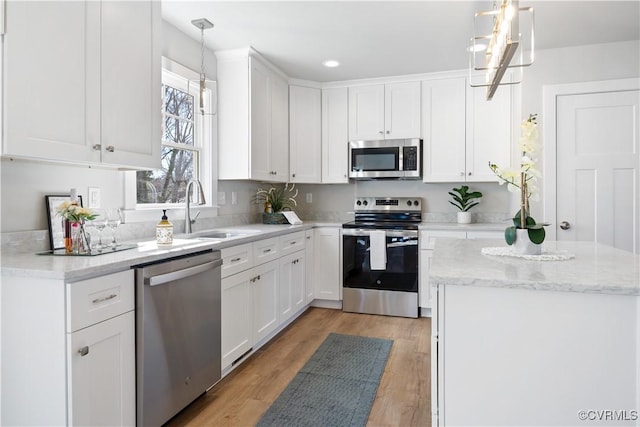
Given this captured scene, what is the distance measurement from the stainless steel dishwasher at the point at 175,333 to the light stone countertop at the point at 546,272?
3.94 ft

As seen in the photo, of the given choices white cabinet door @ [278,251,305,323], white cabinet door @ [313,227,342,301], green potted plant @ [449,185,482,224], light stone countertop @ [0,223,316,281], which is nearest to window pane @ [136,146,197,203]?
light stone countertop @ [0,223,316,281]

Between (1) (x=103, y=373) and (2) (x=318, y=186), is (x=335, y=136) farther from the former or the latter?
(1) (x=103, y=373)

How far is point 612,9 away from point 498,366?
8.67 ft

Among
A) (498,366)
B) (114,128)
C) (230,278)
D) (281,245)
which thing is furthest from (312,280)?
(498,366)

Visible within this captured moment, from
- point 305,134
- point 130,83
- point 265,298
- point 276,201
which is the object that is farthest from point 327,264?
point 130,83

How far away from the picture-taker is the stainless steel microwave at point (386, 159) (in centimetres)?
399

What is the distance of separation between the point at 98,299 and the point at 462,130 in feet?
11.2

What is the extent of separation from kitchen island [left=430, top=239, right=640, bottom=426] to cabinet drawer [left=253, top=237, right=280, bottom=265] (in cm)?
160

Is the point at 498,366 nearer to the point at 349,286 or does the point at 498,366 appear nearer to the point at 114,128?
the point at 114,128

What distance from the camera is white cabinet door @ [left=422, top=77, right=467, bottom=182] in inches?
154

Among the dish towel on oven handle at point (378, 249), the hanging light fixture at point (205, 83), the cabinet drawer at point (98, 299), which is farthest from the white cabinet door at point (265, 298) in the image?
the hanging light fixture at point (205, 83)

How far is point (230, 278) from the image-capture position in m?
2.50

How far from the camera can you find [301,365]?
2.72 metres

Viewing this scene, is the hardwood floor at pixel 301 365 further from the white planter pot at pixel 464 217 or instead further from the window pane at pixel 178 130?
the window pane at pixel 178 130
